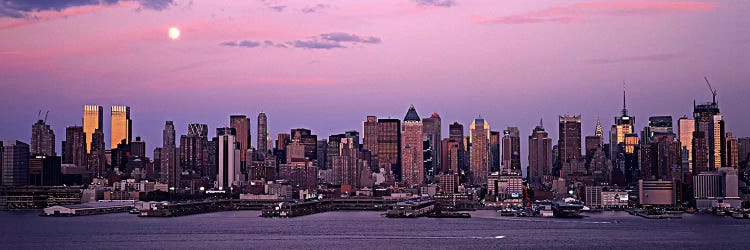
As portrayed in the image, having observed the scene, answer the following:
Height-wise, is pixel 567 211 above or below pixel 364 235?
above

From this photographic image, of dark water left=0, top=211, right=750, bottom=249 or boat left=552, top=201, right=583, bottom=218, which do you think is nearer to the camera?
dark water left=0, top=211, right=750, bottom=249

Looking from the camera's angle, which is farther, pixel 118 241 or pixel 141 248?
pixel 118 241

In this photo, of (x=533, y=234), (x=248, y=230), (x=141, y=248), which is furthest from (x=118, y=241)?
(x=533, y=234)

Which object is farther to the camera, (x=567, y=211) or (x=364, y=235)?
(x=567, y=211)

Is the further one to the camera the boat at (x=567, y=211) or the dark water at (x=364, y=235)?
the boat at (x=567, y=211)

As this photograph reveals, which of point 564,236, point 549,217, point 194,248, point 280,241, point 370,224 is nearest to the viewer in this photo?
point 194,248

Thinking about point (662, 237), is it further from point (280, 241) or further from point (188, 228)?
point (188, 228)

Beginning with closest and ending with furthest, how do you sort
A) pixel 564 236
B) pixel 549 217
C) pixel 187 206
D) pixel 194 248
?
1. pixel 194 248
2. pixel 564 236
3. pixel 549 217
4. pixel 187 206
